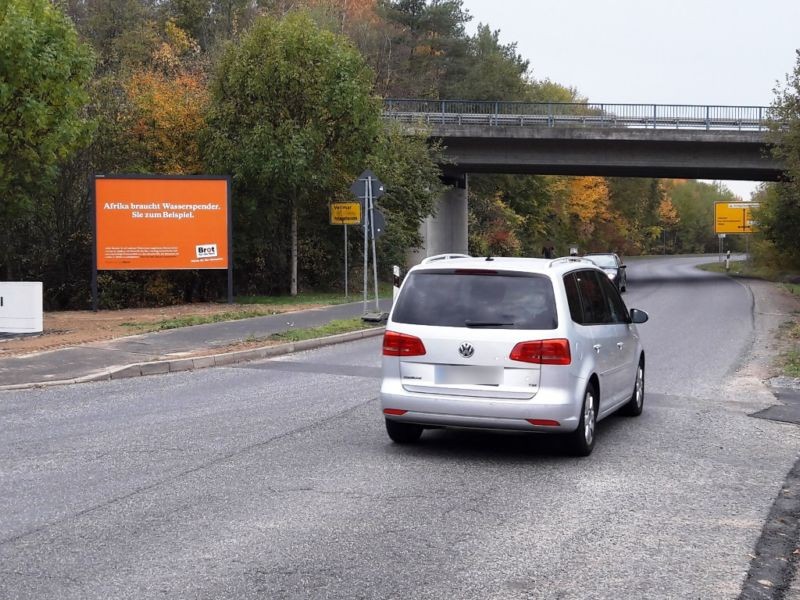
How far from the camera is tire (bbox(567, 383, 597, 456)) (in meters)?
7.67

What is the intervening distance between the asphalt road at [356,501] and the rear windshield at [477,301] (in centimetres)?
117

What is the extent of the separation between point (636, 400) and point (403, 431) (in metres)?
2.98

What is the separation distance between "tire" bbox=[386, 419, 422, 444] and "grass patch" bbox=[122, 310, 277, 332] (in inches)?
413

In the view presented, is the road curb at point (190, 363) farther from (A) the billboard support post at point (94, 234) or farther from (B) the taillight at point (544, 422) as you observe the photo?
(A) the billboard support post at point (94, 234)

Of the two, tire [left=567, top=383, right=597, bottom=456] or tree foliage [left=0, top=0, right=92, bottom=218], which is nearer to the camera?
tire [left=567, top=383, right=597, bottom=456]

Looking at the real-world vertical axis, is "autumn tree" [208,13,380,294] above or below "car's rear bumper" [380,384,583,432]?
above

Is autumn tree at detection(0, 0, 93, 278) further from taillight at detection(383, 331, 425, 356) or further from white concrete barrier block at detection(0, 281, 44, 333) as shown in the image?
taillight at detection(383, 331, 425, 356)

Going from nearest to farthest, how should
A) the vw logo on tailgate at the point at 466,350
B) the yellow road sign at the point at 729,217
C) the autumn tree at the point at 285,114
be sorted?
the vw logo on tailgate at the point at 466,350, the autumn tree at the point at 285,114, the yellow road sign at the point at 729,217

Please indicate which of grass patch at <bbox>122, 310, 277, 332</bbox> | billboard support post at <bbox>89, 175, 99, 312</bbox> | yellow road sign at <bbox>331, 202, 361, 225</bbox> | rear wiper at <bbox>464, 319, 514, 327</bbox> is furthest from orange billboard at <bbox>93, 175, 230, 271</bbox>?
rear wiper at <bbox>464, 319, 514, 327</bbox>

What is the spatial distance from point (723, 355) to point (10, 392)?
1121 centimetres

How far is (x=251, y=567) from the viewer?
500 centimetres

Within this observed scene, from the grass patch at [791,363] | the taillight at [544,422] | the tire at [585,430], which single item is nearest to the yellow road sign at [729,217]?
the grass patch at [791,363]

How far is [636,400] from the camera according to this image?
987cm

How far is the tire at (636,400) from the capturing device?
32.1 ft
